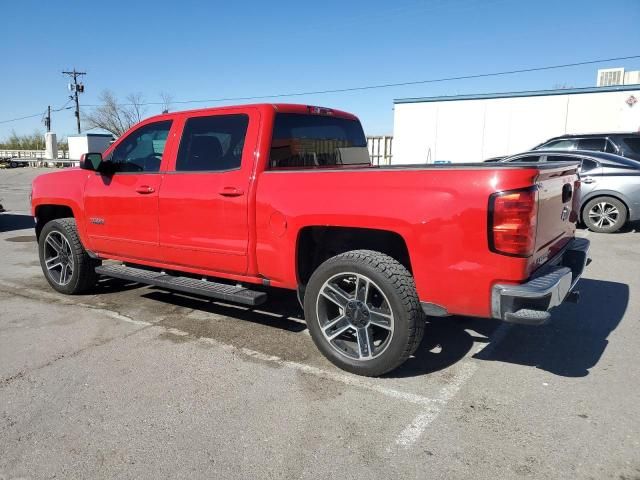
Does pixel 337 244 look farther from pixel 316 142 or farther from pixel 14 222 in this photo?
pixel 14 222

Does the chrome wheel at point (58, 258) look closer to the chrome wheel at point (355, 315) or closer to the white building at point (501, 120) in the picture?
the chrome wheel at point (355, 315)

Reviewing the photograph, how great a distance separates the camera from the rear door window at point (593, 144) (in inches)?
443

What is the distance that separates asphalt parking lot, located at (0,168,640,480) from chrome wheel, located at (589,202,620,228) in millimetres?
4933

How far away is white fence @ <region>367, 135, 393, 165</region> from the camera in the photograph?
22.5m

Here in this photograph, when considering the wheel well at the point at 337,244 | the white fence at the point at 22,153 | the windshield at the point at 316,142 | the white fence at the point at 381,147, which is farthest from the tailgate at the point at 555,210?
the white fence at the point at 22,153

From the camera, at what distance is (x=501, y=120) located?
18875 millimetres

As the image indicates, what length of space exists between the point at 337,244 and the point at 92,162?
275cm

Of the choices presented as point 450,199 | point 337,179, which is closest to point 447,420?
point 450,199

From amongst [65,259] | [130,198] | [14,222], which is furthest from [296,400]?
[14,222]

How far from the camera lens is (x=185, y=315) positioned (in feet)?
16.4

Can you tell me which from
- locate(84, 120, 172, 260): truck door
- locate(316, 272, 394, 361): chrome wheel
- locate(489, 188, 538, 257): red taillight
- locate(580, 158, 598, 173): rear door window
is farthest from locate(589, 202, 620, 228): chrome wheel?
locate(84, 120, 172, 260): truck door

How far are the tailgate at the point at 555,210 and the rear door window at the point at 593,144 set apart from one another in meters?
8.22

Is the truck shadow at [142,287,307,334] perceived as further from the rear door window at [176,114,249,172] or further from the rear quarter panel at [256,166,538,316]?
the rear door window at [176,114,249,172]

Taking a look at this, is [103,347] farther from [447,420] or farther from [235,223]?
[447,420]
